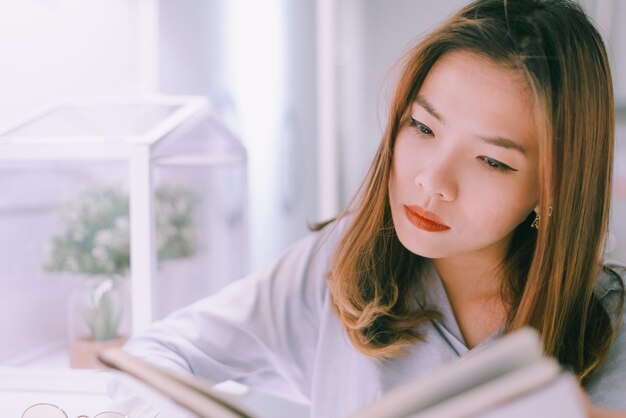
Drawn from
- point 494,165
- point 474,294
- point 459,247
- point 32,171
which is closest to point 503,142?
point 494,165

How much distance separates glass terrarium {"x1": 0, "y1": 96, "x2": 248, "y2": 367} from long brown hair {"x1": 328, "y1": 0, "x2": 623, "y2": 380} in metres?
0.33

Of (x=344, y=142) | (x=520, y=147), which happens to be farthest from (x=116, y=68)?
(x=520, y=147)

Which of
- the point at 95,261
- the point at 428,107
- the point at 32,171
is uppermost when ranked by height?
the point at 428,107

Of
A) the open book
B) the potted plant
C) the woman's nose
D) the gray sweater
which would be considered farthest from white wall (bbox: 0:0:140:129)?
the open book

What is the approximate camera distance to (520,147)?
0.76 m

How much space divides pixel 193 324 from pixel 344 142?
126 centimetres

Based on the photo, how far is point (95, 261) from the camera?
3.86ft

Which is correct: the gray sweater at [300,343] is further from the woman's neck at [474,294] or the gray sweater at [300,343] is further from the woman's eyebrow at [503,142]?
the woman's eyebrow at [503,142]

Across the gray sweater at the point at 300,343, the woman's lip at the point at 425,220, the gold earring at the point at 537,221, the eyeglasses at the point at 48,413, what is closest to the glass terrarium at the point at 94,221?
the gray sweater at the point at 300,343

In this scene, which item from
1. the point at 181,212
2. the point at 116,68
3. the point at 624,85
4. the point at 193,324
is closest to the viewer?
the point at 193,324

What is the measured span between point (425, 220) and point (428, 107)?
0.14 meters

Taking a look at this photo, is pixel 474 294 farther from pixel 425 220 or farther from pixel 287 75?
pixel 287 75

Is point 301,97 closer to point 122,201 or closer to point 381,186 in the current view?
point 122,201

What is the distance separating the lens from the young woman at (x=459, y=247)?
0.76 meters
